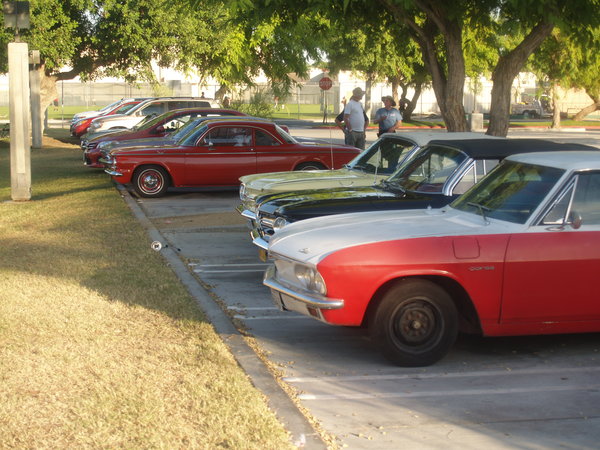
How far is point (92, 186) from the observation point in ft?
63.8

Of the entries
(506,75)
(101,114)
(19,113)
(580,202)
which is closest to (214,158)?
(19,113)

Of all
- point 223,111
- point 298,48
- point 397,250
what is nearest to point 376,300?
point 397,250

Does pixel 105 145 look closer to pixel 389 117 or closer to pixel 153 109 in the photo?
pixel 389 117

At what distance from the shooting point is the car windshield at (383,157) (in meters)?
11.7

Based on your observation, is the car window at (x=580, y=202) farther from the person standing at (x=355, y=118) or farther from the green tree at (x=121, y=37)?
the green tree at (x=121, y=37)

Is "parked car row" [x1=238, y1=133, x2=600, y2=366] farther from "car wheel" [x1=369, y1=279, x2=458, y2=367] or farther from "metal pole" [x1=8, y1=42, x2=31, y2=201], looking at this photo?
"metal pole" [x1=8, y1=42, x2=31, y2=201]

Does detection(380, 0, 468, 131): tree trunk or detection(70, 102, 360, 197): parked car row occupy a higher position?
detection(380, 0, 468, 131): tree trunk

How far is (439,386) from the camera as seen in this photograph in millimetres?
6316

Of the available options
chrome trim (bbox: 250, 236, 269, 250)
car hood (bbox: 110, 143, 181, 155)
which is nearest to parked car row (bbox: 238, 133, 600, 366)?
chrome trim (bbox: 250, 236, 269, 250)

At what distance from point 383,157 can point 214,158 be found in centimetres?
594

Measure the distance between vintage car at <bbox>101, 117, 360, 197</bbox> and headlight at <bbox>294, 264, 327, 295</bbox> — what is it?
10.5 meters

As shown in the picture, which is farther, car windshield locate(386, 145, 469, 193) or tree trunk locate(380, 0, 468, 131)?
tree trunk locate(380, 0, 468, 131)

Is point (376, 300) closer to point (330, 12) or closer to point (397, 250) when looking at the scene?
point (397, 250)

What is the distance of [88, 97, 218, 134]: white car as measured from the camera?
90.4 feet
